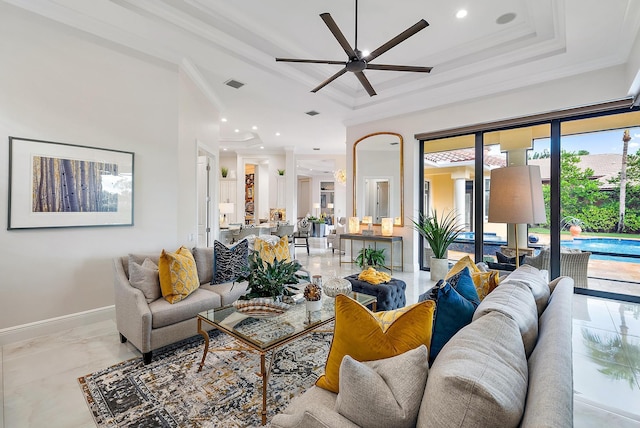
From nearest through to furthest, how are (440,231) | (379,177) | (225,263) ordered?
(225,263), (440,231), (379,177)

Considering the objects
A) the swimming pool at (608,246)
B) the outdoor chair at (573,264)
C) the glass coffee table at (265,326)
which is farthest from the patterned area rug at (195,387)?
the swimming pool at (608,246)

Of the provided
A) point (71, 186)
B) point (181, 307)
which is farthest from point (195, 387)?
point (71, 186)

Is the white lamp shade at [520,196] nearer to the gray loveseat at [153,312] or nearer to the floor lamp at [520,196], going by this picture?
the floor lamp at [520,196]

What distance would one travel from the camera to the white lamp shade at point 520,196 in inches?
90.0

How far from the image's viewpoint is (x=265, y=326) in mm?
2125

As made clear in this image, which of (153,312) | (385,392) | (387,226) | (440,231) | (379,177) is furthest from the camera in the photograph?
(379,177)

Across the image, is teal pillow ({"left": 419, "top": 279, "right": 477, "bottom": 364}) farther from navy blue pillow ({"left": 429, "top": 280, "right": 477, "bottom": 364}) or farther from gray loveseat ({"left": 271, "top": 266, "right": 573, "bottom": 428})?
gray loveseat ({"left": 271, "top": 266, "right": 573, "bottom": 428})

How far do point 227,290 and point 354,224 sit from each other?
378 cm

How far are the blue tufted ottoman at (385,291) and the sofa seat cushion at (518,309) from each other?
162cm

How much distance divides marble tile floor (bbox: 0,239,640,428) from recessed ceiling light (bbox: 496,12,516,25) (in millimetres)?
3610

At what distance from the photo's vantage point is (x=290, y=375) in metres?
2.24

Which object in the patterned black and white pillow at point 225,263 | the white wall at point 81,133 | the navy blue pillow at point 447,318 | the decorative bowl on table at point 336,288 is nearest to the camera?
the navy blue pillow at point 447,318

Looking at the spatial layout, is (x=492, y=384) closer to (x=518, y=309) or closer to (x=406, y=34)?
(x=518, y=309)

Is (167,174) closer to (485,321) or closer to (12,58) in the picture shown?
(12,58)
